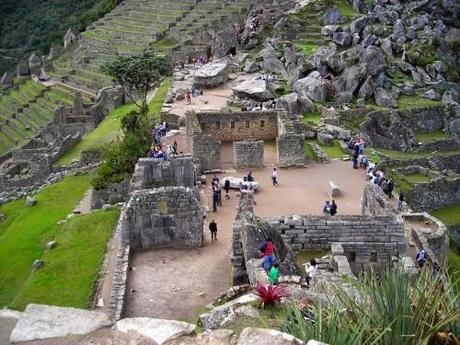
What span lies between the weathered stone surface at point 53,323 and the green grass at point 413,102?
32645 millimetres

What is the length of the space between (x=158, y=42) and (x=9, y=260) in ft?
121

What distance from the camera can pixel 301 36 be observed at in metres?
48.1

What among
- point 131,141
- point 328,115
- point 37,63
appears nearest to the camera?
point 131,141

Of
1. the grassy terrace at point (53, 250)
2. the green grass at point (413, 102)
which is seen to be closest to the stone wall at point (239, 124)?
the grassy terrace at point (53, 250)

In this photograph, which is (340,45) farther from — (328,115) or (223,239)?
(223,239)

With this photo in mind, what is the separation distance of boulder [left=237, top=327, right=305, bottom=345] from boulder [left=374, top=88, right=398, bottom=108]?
32.3 meters

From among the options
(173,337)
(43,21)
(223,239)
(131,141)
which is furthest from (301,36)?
(43,21)

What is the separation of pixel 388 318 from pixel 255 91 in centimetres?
2802

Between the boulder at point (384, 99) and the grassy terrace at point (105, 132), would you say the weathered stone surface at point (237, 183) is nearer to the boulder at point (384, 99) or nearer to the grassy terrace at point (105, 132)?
the grassy terrace at point (105, 132)

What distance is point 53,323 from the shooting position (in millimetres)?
5383

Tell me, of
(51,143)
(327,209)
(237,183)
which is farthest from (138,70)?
(327,209)

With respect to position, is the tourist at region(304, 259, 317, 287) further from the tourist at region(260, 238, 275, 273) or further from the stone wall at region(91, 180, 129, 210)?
the stone wall at region(91, 180, 129, 210)

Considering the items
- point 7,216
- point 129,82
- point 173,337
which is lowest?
point 7,216

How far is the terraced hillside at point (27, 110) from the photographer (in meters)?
49.1
